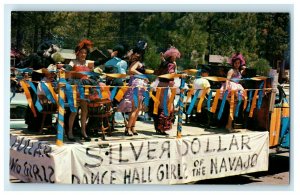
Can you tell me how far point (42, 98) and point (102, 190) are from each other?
174 cm

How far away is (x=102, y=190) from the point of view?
769 centimetres

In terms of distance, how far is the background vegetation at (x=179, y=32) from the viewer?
22.2m

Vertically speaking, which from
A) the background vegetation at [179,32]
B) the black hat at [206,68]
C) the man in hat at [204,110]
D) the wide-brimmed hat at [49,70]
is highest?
the background vegetation at [179,32]

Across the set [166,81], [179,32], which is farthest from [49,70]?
[179,32]

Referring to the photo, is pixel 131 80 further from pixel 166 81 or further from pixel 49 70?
pixel 49 70

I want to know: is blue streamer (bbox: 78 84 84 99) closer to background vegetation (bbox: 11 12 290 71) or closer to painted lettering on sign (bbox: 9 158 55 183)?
painted lettering on sign (bbox: 9 158 55 183)

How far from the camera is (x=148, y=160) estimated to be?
795 cm

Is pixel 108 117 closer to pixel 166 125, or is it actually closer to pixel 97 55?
pixel 166 125

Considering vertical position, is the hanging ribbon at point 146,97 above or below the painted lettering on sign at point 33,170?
above

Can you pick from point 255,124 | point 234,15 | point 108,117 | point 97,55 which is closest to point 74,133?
point 108,117

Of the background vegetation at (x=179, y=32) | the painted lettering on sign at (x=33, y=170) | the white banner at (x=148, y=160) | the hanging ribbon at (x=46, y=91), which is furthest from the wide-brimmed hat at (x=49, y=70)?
the background vegetation at (x=179, y=32)

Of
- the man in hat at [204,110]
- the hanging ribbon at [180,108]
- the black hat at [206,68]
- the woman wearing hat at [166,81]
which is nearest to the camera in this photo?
the hanging ribbon at [180,108]

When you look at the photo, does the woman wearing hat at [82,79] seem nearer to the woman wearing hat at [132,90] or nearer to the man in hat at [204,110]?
the woman wearing hat at [132,90]

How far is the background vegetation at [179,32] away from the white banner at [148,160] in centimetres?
1239
